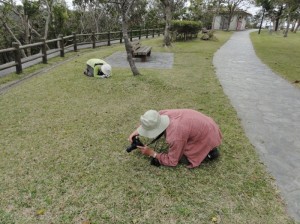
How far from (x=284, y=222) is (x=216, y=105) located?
10.3 feet

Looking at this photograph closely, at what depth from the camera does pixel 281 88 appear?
6.99m

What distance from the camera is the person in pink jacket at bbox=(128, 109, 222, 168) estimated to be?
2.90m

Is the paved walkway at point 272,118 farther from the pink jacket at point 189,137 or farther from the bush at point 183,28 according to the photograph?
the bush at point 183,28

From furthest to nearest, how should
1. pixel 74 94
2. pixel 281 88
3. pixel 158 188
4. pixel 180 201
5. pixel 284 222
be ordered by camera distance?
pixel 281 88 → pixel 74 94 → pixel 158 188 → pixel 180 201 → pixel 284 222

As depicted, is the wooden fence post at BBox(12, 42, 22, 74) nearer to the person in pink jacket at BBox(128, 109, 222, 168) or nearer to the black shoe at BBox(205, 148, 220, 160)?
the person in pink jacket at BBox(128, 109, 222, 168)

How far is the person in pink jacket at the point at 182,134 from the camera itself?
290 cm

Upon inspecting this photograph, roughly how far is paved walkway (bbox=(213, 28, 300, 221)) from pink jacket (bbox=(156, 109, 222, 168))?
893 millimetres

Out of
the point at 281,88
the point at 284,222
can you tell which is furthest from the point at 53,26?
the point at 284,222

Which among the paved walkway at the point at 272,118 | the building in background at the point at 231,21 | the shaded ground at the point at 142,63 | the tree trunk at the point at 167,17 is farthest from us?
the building in background at the point at 231,21

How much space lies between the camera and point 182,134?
2.92m

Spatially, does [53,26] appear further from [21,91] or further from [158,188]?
[158,188]

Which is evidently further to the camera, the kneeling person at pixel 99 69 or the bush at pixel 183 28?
the bush at pixel 183 28

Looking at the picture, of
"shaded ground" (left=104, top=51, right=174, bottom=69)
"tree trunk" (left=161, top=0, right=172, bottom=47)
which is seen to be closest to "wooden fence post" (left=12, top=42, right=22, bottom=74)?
"shaded ground" (left=104, top=51, right=174, bottom=69)

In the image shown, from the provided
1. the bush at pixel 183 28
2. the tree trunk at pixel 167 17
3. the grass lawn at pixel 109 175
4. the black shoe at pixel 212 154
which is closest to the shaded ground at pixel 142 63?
the tree trunk at pixel 167 17
